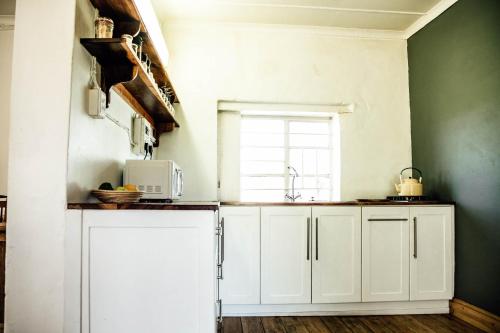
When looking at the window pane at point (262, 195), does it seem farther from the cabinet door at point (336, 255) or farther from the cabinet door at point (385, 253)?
the cabinet door at point (385, 253)

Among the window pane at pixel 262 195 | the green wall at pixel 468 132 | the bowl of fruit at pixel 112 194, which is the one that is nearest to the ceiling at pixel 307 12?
the green wall at pixel 468 132

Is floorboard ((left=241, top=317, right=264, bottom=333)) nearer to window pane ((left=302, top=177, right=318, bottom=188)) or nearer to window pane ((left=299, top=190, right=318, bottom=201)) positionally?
window pane ((left=299, top=190, right=318, bottom=201))

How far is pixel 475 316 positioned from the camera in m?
2.66

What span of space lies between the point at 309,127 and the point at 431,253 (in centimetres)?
171

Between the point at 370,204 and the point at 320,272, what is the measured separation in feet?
2.37

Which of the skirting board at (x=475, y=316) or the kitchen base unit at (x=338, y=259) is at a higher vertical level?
the kitchen base unit at (x=338, y=259)

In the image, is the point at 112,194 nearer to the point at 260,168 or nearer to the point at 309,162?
the point at 260,168

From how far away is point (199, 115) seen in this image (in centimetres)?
339

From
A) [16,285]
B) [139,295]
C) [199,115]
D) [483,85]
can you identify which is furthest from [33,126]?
[483,85]

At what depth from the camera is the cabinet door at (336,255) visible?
283 centimetres

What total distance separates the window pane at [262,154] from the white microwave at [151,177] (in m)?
1.45

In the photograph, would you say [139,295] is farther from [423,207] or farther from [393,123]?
[393,123]

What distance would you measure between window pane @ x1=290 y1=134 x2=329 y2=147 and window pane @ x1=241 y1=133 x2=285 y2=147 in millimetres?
124

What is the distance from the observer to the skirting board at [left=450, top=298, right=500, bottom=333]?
2.50 metres
